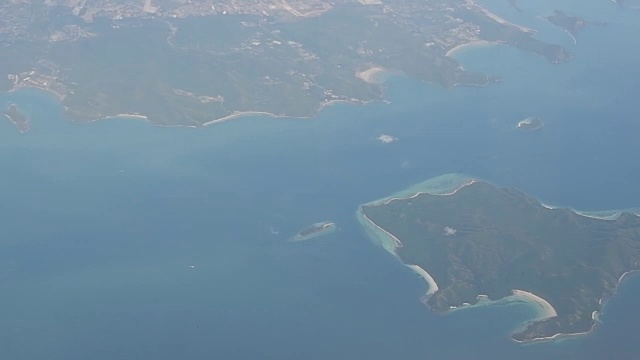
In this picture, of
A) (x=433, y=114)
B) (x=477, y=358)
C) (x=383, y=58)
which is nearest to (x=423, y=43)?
(x=383, y=58)

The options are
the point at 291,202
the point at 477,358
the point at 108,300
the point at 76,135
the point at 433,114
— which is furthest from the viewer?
the point at 433,114

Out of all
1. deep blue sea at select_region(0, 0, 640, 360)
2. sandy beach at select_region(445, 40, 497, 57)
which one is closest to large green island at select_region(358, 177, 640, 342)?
deep blue sea at select_region(0, 0, 640, 360)

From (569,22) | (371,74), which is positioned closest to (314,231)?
(371,74)

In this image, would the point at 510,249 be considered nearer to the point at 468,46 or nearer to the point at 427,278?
the point at 427,278

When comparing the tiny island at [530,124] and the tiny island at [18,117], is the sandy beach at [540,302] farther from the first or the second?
the tiny island at [18,117]

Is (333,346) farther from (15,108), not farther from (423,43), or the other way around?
(423,43)

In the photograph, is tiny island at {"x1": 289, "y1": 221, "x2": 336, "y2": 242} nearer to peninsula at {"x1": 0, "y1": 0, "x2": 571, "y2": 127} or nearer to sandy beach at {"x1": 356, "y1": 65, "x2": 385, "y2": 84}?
peninsula at {"x1": 0, "y1": 0, "x2": 571, "y2": 127}
